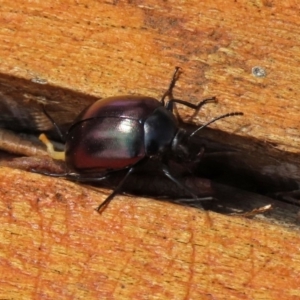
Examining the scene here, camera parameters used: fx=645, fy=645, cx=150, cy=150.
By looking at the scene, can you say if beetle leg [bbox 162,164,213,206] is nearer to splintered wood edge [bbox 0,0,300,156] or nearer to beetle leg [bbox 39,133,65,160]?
splintered wood edge [bbox 0,0,300,156]

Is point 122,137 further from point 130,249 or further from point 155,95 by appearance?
point 130,249

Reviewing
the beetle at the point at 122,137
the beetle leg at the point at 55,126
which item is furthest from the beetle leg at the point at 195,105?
the beetle leg at the point at 55,126

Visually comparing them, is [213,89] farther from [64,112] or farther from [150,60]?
[64,112]

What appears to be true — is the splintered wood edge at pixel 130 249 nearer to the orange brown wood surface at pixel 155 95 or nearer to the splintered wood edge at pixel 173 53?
the orange brown wood surface at pixel 155 95

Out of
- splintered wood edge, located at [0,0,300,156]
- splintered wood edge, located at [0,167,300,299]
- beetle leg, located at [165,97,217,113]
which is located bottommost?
splintered wood edge, located at [0,167,300,299]

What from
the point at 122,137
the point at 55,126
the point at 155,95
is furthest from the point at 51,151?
the point at 155,95

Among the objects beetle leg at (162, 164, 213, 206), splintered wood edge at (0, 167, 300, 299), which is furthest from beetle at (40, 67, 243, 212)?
splintered wood edge at (0, 167, 300, 299)
